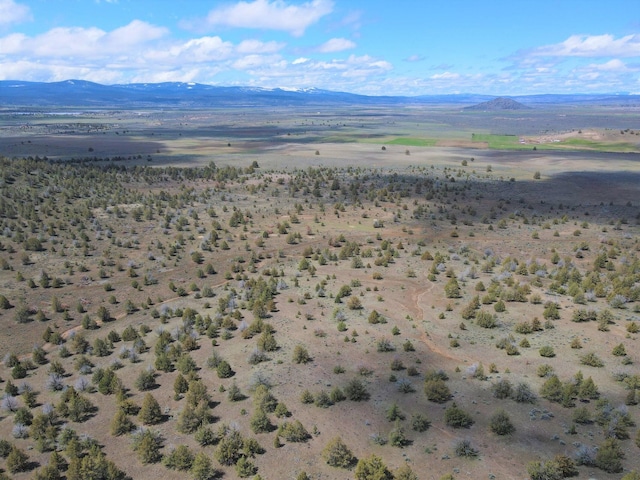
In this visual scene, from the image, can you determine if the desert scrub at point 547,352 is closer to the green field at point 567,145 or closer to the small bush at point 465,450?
the small bush at point 465,450

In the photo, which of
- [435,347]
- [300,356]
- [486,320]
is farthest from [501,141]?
[300,356]

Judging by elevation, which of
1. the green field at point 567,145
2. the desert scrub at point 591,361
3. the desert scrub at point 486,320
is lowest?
the desert scrub at point 591,361

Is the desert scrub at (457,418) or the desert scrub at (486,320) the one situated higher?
the desert scrub at (486,320)

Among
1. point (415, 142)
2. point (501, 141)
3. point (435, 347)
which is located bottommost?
point (435, 347)

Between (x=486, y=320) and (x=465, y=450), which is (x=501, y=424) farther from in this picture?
(x=486, y=320)

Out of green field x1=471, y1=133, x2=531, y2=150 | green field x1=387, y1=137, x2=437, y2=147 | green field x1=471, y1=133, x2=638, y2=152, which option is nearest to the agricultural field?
green field x1=471, y1=133, x2=531, y2=150

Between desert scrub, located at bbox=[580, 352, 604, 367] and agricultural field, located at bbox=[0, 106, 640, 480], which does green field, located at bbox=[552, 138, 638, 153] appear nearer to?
agricultural field, located at bbox=[0, 106, 640, 480]

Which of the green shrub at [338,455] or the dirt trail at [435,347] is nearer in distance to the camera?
the green shrub at [338,455]

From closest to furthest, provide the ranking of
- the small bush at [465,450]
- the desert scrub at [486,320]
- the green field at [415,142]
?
the small bush at [465,450] → the desert scrub at [486,320] → the green field at [415,142]

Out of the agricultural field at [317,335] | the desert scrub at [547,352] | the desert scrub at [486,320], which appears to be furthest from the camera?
the desert scrub at [486,320]

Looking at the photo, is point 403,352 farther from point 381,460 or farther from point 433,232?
point 433,232

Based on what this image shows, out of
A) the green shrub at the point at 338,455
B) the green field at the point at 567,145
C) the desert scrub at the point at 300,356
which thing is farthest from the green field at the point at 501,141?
the green shrub at the point at 338,455
